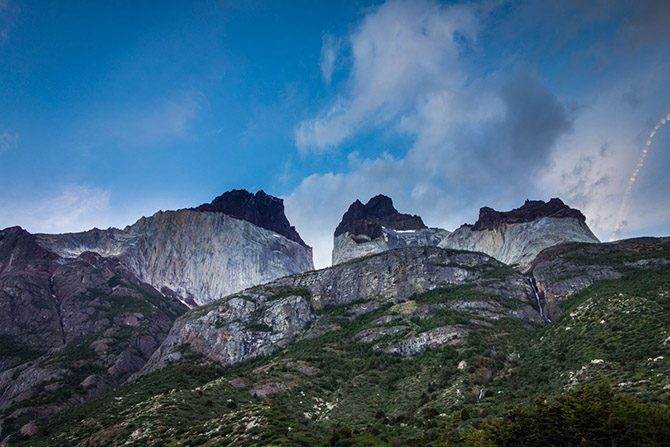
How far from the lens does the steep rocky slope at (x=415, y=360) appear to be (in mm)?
68438

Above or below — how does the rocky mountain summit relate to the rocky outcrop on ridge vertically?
below

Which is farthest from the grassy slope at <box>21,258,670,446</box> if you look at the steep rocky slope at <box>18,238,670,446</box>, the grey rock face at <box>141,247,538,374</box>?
the grey rock face at <box>141,247,538,374</box>

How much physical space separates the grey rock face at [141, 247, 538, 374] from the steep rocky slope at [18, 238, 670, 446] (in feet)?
2.04

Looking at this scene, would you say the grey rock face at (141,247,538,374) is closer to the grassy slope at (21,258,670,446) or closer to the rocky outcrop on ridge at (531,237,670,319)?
the rocky outcrop on ridge at (531,237,670,319)

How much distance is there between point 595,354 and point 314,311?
107453 mm

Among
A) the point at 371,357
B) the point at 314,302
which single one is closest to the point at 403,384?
the point at 371,357

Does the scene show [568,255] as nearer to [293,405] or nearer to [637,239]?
[637,239]

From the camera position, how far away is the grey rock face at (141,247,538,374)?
15800 centimetres

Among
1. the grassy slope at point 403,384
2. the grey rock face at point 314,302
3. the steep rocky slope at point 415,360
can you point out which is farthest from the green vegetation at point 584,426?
the grey rock face at point 314,302

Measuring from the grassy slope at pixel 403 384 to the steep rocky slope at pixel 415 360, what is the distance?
1.38ft

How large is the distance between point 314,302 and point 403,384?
82.6 meters

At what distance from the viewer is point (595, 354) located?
8481cm

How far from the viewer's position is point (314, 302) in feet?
608

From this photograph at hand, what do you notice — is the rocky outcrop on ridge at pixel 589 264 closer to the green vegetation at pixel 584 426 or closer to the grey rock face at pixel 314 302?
the grey rock face at pixel 314 302
